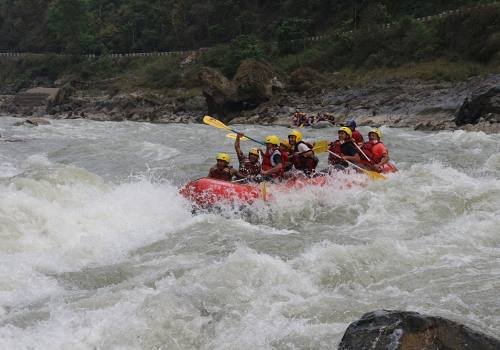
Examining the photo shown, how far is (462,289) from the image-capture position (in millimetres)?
5430

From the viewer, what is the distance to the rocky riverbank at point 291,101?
19.8 metres

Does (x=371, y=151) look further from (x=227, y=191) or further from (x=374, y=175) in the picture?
(x=227, y=191)

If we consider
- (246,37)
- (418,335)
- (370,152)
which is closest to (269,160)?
(370,152)

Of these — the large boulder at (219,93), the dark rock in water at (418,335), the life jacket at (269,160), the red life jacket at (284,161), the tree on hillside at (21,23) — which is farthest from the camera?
the tree on hillside at (21,23)

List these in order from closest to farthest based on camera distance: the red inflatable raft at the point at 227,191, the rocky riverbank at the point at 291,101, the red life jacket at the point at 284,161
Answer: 1. the red inflatable raft at the point at 227,191
2. the red life jacket at the point at 284,161
3. the rocky riverbank at the point at 291,101

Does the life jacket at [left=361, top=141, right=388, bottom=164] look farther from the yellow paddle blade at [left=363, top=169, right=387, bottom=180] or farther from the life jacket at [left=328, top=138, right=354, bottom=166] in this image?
the yellow paddle blade at [left=363, top=169, right=387, bottom=180]

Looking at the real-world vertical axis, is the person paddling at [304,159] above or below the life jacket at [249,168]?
above

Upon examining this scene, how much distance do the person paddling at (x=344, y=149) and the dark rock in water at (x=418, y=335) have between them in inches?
281

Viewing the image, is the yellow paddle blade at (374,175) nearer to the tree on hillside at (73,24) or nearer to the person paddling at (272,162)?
the person paddling at (272,162)

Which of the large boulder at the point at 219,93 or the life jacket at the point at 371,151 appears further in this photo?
the large boulder at the point at 219,93

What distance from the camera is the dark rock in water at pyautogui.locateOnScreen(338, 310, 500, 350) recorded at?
137 inches

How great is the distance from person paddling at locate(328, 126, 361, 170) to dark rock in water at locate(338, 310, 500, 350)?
23.4ft

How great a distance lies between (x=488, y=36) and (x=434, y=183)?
2043 centimetres

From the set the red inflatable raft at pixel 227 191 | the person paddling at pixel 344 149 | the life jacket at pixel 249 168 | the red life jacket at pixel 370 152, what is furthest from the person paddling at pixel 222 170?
the red life jacket at pixel 370 152
